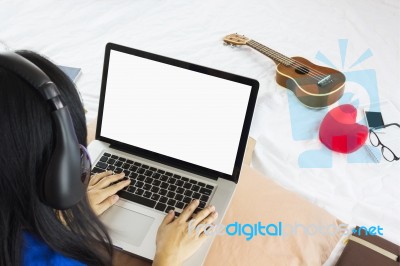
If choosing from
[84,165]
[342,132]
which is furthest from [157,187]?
[342,132]

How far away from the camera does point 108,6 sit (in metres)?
1.36

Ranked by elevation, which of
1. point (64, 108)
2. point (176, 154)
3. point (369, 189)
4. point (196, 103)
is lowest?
point (369, 189)

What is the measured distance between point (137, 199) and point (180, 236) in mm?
124

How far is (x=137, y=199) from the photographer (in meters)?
0.71

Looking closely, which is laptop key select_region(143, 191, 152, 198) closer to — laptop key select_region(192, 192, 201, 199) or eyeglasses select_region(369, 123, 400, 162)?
laptop key select_region(192, 192, 201, 199)

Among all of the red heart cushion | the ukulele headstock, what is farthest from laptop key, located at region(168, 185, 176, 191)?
the ukulele headstock

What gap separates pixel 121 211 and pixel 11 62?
0.37 metres

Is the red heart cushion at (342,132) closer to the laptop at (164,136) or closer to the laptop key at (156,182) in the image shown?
the laptop at (164,136)

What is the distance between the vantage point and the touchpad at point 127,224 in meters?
0.66

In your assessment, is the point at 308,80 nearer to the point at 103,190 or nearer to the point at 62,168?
the point at 103,190

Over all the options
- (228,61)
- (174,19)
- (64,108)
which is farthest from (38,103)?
(174,19)

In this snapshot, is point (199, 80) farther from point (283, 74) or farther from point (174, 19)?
point (174, 19)

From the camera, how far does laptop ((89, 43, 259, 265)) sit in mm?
672

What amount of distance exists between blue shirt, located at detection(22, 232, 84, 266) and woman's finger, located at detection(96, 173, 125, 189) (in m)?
0.19
